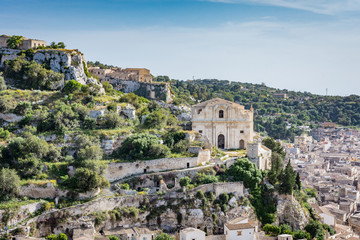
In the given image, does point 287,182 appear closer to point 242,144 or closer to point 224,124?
point 242,144

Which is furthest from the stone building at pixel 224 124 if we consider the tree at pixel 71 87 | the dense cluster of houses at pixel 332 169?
the tree at pixel 71 87

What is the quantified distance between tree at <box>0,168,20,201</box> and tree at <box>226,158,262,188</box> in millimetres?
19121

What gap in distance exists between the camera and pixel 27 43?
62.4m

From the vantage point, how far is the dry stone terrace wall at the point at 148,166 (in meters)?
41.5

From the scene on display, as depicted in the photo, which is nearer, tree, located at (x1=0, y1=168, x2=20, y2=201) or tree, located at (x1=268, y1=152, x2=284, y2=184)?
tree, located at (x1=0, y1=168, x2=20, y2=201)

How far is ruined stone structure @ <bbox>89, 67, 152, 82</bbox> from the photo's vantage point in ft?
247

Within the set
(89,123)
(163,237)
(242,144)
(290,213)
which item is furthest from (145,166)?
(290,213)

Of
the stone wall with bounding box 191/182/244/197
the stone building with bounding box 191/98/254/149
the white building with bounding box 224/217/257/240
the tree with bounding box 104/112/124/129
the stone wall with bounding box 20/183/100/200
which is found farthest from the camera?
the stone building with bounding box 191/98/254/149

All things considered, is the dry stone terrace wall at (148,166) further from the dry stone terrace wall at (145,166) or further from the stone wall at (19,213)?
the stone wall at (19,213)

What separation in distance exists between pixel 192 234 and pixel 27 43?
39.6m

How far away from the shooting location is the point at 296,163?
81625 millimetres

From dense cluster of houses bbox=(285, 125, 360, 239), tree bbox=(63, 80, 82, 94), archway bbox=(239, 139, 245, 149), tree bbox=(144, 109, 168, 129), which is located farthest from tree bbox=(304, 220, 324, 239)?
tree bbox=(63, 80, 82, 94)

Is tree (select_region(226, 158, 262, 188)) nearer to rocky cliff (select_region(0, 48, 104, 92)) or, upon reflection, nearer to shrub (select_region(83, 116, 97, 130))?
shrub (select_region(83, 116, 97, 130))

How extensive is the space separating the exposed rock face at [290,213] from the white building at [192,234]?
28.8 ft
